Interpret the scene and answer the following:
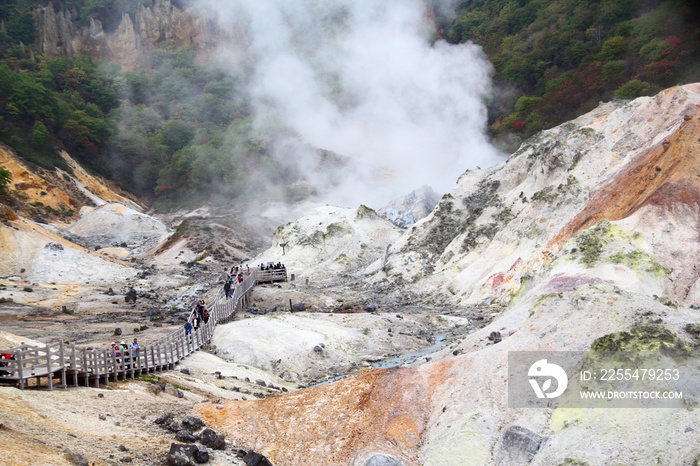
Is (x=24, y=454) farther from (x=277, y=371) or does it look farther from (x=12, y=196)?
(x=12, y=196)

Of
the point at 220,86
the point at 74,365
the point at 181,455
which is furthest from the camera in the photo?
the point at 220,86

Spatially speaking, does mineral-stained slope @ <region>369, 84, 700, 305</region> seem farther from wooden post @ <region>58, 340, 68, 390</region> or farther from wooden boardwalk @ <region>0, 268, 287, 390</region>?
wooden post @ <region>58, 340, 68, 390</region>

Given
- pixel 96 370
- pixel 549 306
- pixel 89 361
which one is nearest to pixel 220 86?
pixel 89 361

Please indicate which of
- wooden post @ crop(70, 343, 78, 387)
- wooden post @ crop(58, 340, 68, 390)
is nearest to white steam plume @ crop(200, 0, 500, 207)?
wooden post @ crop(70, 343, 78, 387)

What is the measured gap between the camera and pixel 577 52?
7062 centimetres

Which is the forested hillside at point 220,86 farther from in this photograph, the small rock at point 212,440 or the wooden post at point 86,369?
the wooden post at point 86,369

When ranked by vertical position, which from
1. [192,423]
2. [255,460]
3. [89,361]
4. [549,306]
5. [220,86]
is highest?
[220,86]

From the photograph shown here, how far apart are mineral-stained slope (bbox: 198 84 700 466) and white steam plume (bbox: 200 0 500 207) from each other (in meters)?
38.2

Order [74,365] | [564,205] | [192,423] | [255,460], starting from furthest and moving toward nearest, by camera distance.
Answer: [564,205]
[74,365]
[192,423]
[255,460]

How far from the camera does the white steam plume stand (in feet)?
272

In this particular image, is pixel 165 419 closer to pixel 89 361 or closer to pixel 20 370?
pixel 89 361

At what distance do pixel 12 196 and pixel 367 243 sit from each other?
4386 centimetres

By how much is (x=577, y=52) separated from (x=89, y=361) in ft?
230

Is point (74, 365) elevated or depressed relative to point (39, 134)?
depressed
